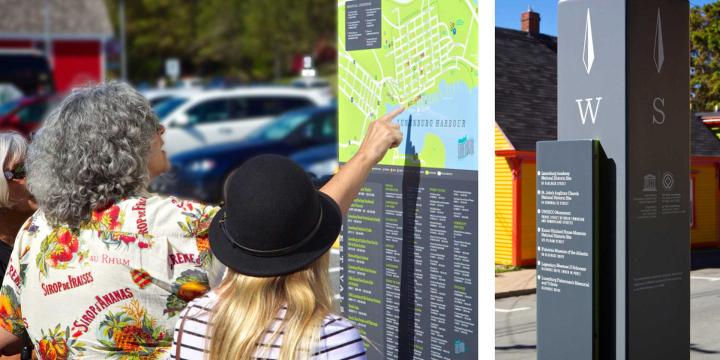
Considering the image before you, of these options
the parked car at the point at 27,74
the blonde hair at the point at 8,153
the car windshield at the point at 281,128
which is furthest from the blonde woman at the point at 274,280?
the parked car at the point at 27,74

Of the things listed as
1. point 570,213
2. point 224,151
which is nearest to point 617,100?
point 570,213

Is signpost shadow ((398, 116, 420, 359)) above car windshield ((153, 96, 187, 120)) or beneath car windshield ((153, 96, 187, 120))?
beneath

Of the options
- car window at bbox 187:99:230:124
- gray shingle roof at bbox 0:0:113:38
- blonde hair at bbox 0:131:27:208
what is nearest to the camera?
blonde hair at bbox 0:131:27:208

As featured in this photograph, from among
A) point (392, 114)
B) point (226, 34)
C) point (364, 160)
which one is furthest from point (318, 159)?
point (226, 34)

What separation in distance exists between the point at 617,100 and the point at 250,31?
56.3m

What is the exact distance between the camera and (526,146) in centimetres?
294

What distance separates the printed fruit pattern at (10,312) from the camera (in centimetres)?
265

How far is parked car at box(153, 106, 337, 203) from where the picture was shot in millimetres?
14875

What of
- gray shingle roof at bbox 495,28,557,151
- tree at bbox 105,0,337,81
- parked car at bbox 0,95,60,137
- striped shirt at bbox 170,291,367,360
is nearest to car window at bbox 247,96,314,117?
parked car at bbox 0,95,60,137

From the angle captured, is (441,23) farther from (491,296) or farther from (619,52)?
(491,296)

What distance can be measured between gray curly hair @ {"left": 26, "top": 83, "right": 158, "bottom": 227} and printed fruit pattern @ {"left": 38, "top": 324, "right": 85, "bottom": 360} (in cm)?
31

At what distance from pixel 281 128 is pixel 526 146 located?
1352 centimetres

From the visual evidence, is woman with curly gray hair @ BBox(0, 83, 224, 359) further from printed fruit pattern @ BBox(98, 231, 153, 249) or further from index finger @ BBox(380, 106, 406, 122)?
index finger @ BBox(380, 106, 406, 122)

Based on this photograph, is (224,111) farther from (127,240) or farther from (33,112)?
(127,240)
